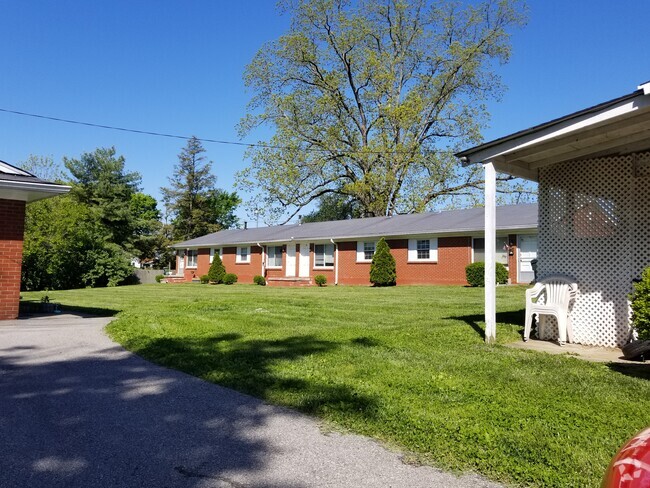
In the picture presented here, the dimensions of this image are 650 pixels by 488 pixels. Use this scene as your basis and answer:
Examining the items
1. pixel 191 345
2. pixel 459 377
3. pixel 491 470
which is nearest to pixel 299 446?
pixel 491 470

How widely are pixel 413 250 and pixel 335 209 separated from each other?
111ft

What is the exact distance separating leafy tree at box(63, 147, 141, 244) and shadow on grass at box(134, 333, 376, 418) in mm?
→ 36820

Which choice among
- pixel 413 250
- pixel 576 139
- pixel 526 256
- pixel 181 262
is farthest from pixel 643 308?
pixel 181 262

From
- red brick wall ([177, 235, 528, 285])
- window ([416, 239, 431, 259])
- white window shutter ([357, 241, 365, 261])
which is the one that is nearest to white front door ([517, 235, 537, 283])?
red brick wall ([177, 235, 528, 285])

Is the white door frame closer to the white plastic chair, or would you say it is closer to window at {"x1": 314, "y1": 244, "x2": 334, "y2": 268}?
window at {"x1": 314, "y1": 244, "x2": 334, "y2": 268}

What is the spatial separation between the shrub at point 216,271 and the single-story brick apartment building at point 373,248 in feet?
3.63

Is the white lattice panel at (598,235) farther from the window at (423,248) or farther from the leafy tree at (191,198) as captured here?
the leafy tree at (191,198)

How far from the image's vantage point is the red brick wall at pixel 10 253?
9742 mm

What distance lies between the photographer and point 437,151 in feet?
118

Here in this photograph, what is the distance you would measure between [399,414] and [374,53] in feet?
116

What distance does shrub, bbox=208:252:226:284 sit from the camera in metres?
33.2

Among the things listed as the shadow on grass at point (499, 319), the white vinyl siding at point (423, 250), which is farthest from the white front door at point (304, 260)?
the shadow on grass at point (499, 319)

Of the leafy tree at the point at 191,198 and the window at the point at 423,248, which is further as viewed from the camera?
the leafy tree at the point at 191,198

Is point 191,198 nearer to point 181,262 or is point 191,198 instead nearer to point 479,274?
point 181,262
